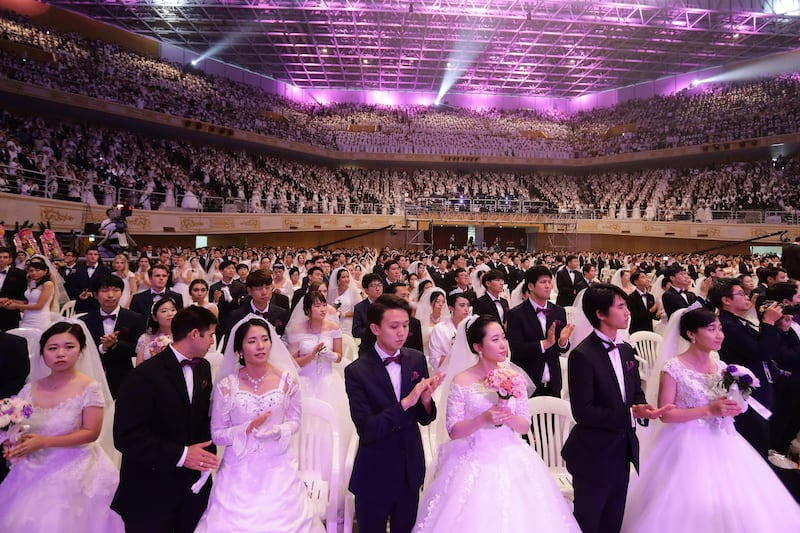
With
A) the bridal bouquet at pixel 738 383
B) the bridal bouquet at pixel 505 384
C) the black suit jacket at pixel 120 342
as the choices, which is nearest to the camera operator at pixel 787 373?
the bridal bouquet at pixel 738 383

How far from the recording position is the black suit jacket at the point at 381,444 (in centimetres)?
→ 277

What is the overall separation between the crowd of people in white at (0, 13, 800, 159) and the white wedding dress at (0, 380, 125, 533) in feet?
71.9

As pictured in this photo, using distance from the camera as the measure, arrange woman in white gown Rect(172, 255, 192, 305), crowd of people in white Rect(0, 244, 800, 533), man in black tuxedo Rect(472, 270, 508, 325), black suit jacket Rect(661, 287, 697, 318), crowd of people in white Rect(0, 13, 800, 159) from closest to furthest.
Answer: crowd of people in white Rect(0, 244, 800, 533) → man in black tuxedo Rect(472, 270, 508, 325) → black suit jacket Rect(661, 287, 697, 318) → woman in white gown Rect(172, 255, 192, 305) → crowd of people in white Rect(0, 13, 800, 159)

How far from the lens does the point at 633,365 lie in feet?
9.77

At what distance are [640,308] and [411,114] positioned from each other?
36.8 m

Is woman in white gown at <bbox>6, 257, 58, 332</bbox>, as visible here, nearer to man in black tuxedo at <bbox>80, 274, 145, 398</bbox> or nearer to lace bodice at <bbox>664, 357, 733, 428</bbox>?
man in black tuxedo at <bbox>80, 274, 145, 398</bbox>

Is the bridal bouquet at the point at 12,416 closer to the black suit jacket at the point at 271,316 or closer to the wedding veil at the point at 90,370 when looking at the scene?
the wedding veil at the point at 90,370

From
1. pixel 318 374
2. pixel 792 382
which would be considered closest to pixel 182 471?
pixel 318 374

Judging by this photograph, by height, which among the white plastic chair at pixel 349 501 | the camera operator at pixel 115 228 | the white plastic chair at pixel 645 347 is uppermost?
the camera operator at pixel 115 228

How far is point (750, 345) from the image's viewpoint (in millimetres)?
3863

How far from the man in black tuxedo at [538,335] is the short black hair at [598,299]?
4.19ft

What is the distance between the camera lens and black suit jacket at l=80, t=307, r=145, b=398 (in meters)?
4.41

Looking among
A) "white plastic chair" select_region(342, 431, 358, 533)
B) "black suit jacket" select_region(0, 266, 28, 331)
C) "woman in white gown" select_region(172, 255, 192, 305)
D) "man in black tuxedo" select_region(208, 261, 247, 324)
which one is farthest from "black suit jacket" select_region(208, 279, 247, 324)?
"white plastic chair" select_region(342, 431, 358, 533)

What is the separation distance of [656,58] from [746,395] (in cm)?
3910
